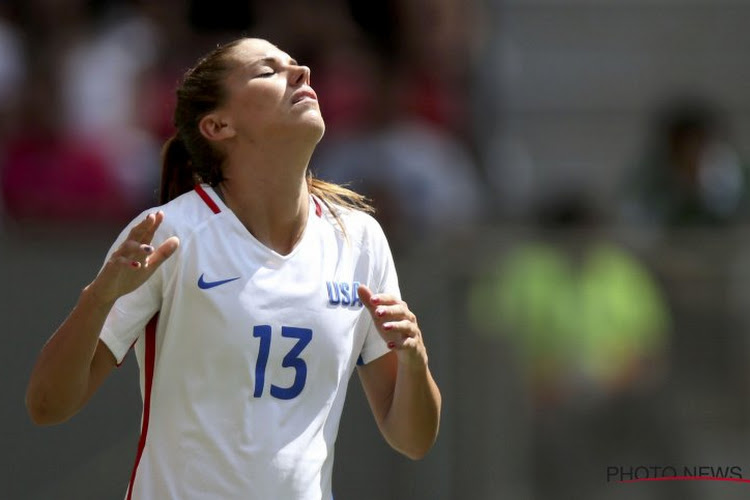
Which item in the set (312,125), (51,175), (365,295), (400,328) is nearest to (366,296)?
(365,295)

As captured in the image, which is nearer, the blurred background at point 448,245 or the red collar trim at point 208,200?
the red collar trim at point 208,200

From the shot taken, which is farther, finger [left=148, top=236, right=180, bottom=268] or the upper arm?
the upper arm

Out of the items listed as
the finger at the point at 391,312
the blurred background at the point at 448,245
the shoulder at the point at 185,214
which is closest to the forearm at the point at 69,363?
the shoulder at the point at 185,214

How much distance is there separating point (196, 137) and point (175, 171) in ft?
→ 0.54

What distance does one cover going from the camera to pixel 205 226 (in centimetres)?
347

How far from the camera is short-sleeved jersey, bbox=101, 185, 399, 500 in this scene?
3.37 metres

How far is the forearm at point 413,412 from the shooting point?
354 cm

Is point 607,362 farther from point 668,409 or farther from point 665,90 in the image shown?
point 665,90

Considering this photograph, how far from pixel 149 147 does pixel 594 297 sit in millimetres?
2938

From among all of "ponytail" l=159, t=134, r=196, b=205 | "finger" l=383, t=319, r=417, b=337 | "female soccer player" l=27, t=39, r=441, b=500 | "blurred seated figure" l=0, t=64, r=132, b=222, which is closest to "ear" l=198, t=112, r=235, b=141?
"female soccer player" l=27, t=39, r=441, b=500

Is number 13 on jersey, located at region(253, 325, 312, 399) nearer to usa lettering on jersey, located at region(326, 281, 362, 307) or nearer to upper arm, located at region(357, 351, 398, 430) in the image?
usa lettering on jersey, located at region(326, 281, 362, 307)

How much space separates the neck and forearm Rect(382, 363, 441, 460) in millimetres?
486

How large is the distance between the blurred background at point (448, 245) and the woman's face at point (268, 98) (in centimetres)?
354

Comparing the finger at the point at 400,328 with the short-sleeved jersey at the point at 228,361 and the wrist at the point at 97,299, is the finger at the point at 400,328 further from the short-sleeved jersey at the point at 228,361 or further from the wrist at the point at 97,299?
the wrist at the point at 97,299
